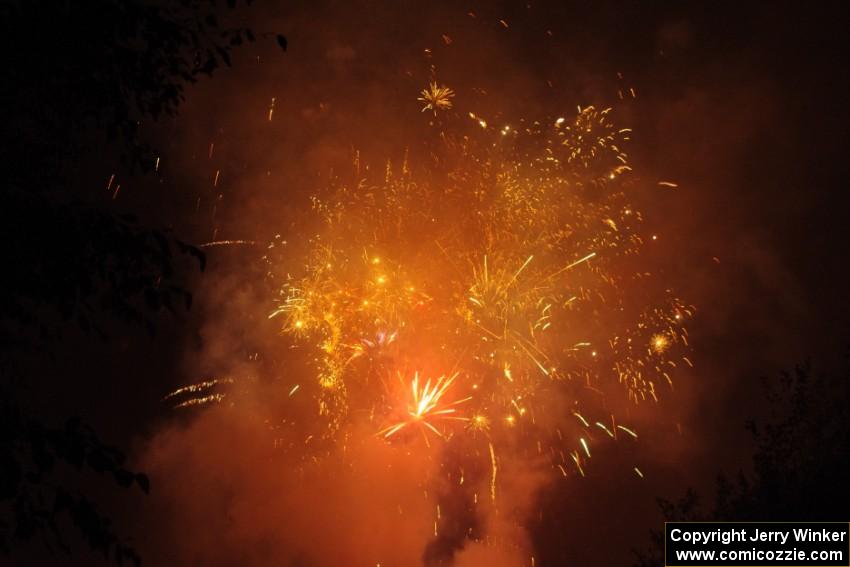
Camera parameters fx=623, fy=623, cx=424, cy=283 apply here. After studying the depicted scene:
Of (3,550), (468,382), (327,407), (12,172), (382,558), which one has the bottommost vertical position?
(382,558)

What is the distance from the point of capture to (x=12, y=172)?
6227 mm

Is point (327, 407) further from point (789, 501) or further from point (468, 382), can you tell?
point (789, 501)

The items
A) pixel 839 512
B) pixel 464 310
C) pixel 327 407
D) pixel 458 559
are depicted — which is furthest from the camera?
pixel 458 559

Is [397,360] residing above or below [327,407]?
above

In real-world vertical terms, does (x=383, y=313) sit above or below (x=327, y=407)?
above

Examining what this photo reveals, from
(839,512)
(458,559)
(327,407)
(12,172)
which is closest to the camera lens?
(12,172)

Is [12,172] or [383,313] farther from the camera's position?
[383,313]

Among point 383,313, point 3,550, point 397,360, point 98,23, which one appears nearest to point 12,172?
point 98,23

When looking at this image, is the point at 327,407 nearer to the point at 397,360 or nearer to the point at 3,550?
the point at 397,360

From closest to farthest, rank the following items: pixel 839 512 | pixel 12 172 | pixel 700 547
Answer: pixel 12 172, pixel 839 512, pixel 700 547

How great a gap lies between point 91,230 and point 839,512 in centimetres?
1139

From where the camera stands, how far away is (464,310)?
14500mm

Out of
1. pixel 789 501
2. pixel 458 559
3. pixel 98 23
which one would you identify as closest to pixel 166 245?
pixel 98 23

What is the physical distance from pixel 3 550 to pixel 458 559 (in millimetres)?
20956
